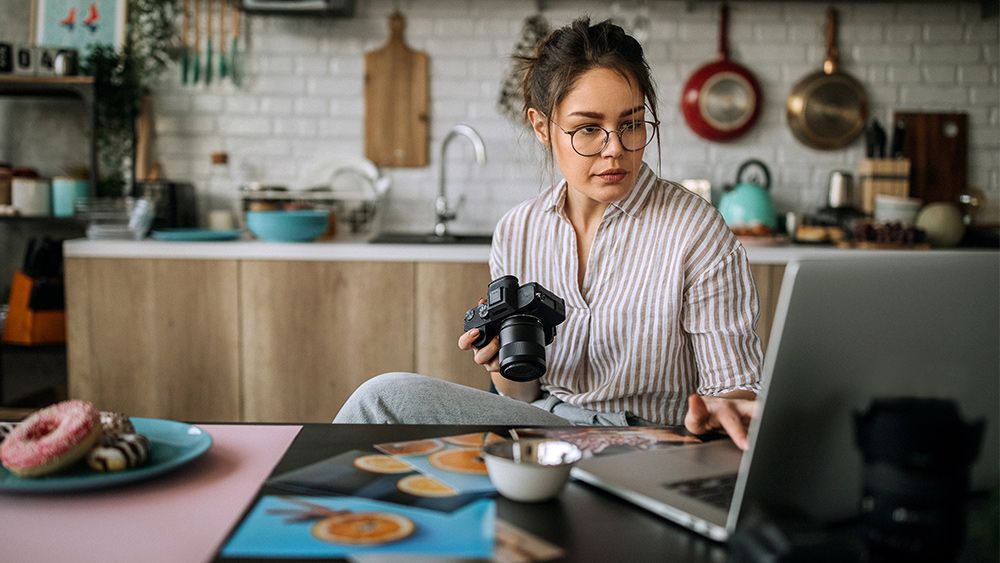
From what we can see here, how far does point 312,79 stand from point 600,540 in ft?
11.1

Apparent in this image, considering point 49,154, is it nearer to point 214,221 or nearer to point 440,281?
point 214,221

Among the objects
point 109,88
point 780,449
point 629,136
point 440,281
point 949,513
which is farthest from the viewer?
point 109,88

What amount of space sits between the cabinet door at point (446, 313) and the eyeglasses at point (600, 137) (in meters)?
1.58

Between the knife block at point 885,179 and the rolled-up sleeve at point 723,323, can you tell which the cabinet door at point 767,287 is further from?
the rolled-up sleeve at point 723,323

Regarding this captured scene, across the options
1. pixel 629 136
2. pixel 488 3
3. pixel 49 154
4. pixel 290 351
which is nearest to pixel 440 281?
pixel 290 351

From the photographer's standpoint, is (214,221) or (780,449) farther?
(214,221)

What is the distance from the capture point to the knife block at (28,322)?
3410 mm

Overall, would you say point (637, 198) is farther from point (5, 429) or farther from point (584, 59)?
point (5, 429)

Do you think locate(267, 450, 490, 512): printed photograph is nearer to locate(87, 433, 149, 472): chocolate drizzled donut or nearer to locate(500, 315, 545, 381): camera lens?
locate(87, 433, 149, 472): chocolate drizzled donut

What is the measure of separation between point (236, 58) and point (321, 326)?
141 centimetres

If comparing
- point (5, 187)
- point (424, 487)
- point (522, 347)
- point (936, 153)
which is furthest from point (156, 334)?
point (936, 153)

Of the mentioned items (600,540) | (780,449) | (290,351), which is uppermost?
(780,449)

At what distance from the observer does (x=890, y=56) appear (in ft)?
12.9

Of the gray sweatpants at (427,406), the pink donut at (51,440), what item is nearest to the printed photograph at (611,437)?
the gray sweatpants at (427,406)
